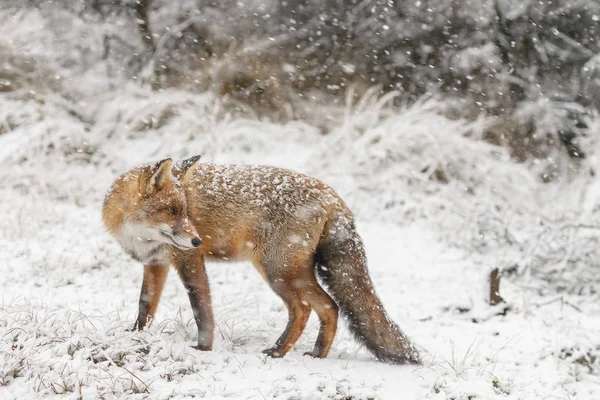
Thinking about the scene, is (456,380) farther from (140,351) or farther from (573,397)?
(140,351)

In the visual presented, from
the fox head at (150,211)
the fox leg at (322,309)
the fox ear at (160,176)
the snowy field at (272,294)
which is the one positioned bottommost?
the snowy field at (272,294)

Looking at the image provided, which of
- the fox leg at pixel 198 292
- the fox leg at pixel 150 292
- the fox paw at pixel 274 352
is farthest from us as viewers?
the fox leg at pixel 150 292

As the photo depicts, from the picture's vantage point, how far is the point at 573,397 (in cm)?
497

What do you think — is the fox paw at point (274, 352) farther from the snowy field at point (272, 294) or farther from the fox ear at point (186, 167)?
the fox ear at point (186, 167)

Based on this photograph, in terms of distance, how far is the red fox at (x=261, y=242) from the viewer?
4.40 m

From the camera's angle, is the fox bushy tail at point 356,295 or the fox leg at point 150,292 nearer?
the fox bushy tail at point 356,295

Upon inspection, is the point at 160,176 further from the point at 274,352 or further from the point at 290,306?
A: the point at 274,352

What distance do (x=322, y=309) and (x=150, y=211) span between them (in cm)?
163

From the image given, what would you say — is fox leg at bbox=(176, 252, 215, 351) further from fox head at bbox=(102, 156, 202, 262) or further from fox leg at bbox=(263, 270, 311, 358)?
fox leg at bbox=(263, 270, 311, 358)

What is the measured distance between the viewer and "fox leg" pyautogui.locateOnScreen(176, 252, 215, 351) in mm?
4383

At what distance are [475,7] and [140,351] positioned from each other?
1308 cm

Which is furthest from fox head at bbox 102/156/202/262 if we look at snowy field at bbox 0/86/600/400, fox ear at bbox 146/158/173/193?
snowy field at bbox 0/86/600/400

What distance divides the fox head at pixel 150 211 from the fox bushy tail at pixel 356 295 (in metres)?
1.14

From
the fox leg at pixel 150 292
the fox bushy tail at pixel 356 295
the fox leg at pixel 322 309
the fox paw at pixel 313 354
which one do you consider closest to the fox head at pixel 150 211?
the fox leg at pixel 150 292
